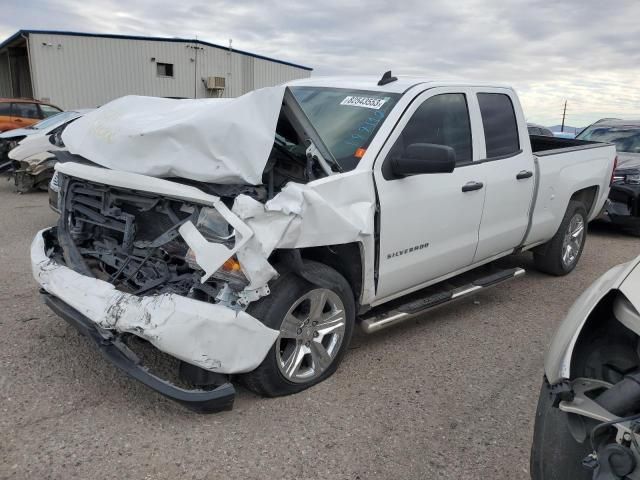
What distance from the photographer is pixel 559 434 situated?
209 cm

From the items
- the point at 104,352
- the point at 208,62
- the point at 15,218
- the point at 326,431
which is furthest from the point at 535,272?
the point at 208,62

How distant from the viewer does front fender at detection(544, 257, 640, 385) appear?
2.04 metres

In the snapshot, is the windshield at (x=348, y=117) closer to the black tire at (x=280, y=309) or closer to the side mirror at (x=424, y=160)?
the side mirror at (x=424, y=160)

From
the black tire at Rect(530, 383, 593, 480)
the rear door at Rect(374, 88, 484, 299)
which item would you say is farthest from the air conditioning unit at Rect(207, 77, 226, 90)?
the black tire at Rect(530, 383, 593, 480)

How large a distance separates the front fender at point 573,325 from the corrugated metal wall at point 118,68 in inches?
937

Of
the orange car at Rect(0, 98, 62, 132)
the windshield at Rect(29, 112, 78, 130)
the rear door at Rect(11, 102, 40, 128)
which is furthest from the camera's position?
the rear door at Rect(11, 102, 40, 128)

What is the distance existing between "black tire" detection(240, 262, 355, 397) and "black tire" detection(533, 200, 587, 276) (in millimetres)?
3417

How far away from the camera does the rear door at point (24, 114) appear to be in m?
15.0

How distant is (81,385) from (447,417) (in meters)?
2.20

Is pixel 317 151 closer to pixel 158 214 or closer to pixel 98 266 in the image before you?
pixel 158 214

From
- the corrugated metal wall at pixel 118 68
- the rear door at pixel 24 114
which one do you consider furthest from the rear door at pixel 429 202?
the corrugated metal wall at pixel 118 68

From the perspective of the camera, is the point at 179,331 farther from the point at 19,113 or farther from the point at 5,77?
the point at 5,77

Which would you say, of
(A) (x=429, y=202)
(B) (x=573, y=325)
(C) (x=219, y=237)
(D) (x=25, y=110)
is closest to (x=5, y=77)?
(D) (x=25, y=110)

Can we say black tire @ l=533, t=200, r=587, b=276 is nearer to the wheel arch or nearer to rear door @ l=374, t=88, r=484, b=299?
rear door @ l=374, t=88, r=484, b=299
